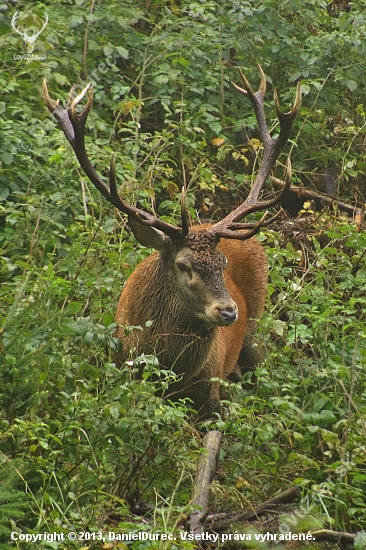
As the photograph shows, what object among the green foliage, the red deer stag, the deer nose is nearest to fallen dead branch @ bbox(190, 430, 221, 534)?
the green foliage

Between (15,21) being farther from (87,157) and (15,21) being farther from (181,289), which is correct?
(181,289)

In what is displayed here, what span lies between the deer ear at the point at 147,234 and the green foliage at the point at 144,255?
0.43m

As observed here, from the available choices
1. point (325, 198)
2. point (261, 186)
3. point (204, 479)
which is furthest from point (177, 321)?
point (325, 198)

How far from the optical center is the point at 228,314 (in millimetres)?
6121

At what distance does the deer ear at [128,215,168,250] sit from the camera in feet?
20.8

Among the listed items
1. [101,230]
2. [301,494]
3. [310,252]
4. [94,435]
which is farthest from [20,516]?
[310,252]

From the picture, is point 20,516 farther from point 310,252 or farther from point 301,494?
point 310,252

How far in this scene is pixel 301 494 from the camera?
491 cm

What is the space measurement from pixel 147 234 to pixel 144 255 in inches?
33.3

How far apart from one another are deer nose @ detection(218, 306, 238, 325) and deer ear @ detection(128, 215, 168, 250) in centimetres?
66

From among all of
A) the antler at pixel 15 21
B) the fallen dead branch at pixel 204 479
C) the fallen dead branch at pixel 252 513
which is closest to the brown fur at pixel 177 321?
the fallen dead branch at pixel 204 479

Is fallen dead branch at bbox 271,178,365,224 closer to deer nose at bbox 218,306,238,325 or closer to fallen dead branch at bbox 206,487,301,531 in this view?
deer nose at bbox 218,306,238,325

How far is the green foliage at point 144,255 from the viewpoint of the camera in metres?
4.86

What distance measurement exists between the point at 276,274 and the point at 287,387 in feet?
5.78
